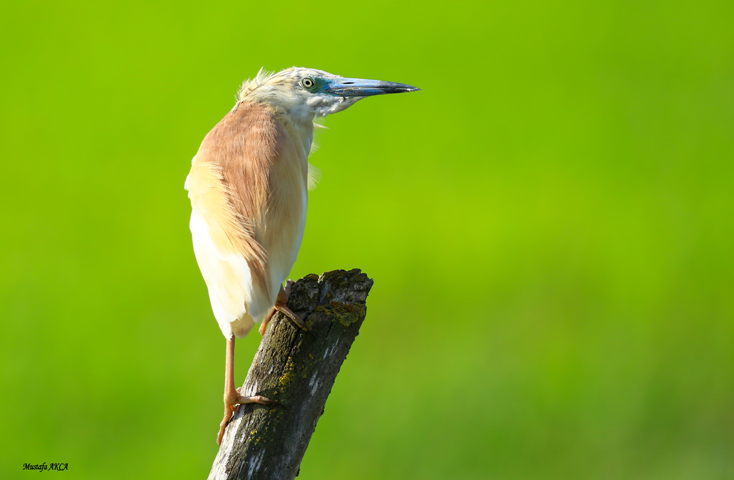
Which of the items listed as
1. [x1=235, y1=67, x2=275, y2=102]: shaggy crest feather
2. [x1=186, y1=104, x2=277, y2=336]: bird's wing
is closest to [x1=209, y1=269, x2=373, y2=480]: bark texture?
[x1=186, y1=104, x2=277, y2=336]: bird's wing

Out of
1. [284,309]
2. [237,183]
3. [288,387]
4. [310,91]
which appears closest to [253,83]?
[310,91]

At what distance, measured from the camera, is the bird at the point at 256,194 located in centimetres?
188

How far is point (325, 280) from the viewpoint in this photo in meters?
2.07

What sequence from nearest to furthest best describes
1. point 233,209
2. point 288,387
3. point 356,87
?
point 288,387
point 233,209
point 356,87

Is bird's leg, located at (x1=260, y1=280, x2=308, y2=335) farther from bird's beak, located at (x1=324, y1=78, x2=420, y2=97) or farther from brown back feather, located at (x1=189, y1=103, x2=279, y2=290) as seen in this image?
bird's beak, located at (x1=324, y1=78, x2=420, y2=97)

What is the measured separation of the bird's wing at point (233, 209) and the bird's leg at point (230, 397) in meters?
0.09

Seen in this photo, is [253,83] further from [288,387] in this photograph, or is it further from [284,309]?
[288,387]

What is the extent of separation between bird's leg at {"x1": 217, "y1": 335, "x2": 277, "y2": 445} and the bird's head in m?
0.91

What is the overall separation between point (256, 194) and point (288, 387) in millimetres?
633

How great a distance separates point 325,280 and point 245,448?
1.97 ft

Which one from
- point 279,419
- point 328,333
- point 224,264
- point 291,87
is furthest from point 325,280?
point 291,87

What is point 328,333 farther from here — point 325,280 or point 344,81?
point 344,81

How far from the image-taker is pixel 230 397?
1.84 metres

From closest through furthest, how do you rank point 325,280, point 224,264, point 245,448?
point 245,448, point 224,264, point 325,280
